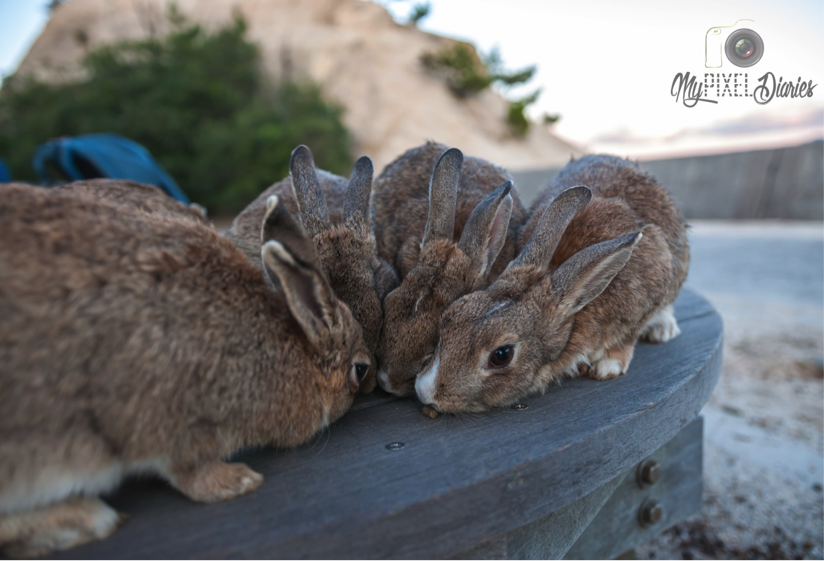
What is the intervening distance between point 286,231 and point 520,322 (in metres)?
0.91

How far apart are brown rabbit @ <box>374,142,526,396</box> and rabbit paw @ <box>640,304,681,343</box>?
736 millimetres

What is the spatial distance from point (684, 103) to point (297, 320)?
309 centimetres

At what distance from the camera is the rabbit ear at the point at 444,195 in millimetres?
2133

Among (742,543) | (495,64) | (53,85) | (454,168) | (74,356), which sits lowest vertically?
(742,543)

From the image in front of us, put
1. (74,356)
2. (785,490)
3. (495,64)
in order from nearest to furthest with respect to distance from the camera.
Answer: (74,356) → (785,490) → (495,64)

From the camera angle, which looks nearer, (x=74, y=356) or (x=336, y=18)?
(x=74, y=356)

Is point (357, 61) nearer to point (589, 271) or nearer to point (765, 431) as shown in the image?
point (765, 431)

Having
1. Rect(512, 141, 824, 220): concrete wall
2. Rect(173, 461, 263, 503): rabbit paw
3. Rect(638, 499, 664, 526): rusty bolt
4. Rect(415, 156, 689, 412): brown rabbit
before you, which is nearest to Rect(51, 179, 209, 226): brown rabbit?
Rect(173, 461, 263, 503): rabbit paw

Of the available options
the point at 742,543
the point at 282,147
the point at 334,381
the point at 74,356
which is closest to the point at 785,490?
the point at 742,543

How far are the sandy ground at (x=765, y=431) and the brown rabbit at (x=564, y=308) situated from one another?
1610 mm

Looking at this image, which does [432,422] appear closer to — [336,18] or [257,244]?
[257,244]

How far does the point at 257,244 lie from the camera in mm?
2635

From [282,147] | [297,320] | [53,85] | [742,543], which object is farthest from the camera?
[53,85]

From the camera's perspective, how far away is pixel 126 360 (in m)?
1.22
